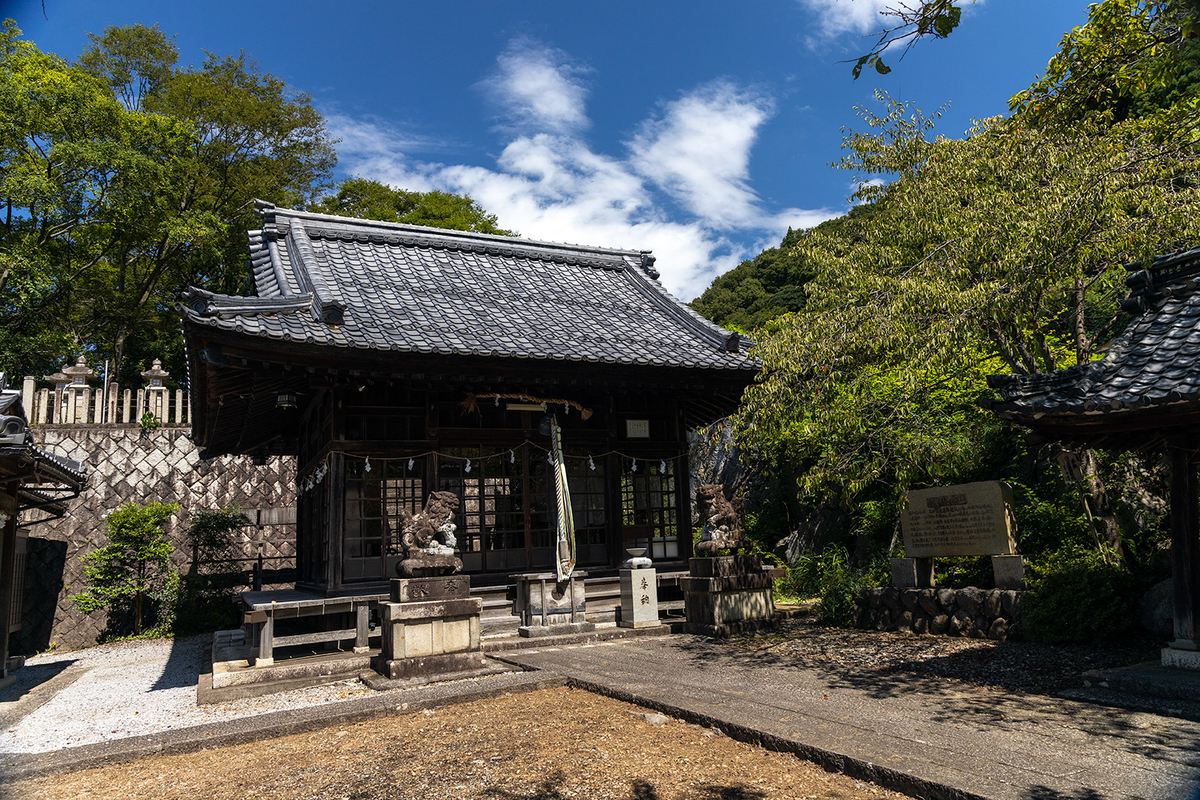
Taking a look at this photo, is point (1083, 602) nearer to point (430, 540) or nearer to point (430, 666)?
point (430, 666)

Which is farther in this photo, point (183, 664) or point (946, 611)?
point (183, 664)

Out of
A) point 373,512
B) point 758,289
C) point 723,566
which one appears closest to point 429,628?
point 373,512

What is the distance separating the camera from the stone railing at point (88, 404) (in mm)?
15648

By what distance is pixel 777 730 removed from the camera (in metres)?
4.75

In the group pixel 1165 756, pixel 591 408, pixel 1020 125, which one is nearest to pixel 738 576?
pixel 591 408

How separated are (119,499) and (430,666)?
11307 millimetres

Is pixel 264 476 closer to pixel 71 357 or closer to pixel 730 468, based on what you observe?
pixel 71 357

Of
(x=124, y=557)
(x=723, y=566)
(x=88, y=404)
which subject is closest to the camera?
(x=723, y=566)

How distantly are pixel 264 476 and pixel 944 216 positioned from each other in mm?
15011

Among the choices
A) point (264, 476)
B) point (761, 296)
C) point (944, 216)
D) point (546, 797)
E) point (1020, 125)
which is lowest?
point (546, 797)

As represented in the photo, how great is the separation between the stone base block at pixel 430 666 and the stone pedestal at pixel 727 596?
324 cm

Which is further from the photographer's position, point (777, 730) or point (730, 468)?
point (730, 468)

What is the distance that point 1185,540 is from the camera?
5.79 metres

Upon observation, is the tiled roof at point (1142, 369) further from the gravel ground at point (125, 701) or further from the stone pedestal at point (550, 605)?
the gravel ground at point (125, 701)
